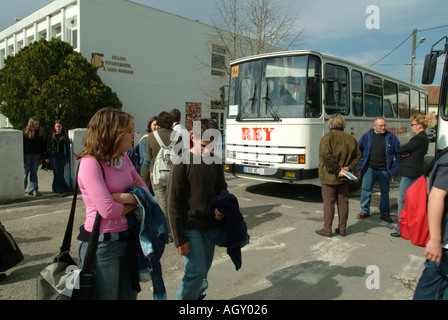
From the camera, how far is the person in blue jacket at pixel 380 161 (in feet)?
19.8

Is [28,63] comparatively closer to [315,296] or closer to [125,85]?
[125,85]

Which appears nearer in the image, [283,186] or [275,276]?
[275,276]

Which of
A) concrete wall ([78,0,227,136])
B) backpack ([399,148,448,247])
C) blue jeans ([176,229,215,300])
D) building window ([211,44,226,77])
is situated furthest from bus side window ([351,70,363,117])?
building window ([211,44,226,77])

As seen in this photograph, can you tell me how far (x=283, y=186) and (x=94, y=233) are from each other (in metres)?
7.73

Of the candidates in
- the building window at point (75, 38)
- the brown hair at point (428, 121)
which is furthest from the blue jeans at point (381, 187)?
the building window at point (75, 38)

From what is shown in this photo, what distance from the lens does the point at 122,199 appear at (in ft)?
6.86

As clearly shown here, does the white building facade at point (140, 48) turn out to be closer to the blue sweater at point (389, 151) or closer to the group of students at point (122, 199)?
the blue sweater at point (389, 151)

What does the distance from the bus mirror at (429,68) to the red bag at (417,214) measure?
4705 millimetres

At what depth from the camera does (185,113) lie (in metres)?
22.5

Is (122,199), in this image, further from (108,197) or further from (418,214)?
(418,214)

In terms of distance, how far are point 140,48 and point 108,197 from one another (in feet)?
62.5
